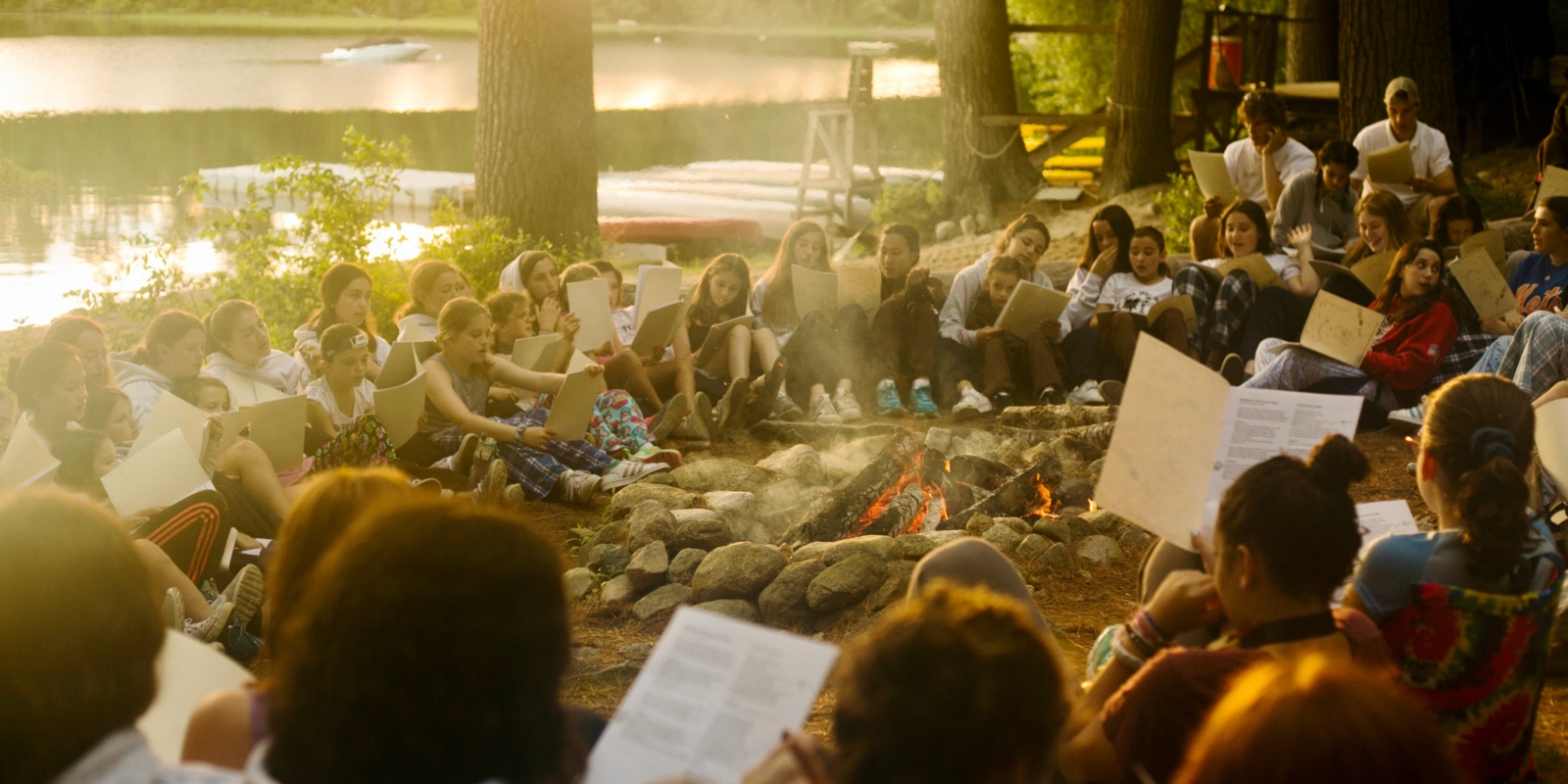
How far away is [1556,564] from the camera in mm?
2381

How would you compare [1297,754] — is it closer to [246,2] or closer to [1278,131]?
[1278,131]

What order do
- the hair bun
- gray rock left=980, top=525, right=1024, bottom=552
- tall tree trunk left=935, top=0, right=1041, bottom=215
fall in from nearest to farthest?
the hair bun
gray rock left=980, top=525, right=1024, bottom=552
tall tree trunk left=935, top=0, right=1041, bottom=215

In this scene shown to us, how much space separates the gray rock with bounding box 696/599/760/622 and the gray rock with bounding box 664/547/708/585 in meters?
0.21

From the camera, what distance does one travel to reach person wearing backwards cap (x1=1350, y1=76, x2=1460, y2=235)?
24.9ft

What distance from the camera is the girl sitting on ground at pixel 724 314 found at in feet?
21.7

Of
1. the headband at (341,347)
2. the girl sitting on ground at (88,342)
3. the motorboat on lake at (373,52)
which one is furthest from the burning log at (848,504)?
the motorboat on lake at (373,52)

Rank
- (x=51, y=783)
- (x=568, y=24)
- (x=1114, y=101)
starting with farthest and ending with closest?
(x=1114, y=101)
(x=568, y=24)
(x=51, y=783)

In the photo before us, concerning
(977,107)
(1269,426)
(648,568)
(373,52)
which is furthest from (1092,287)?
(373,52)

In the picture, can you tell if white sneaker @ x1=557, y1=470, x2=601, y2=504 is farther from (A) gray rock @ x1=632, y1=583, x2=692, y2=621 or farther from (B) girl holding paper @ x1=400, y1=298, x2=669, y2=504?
(A) gray rock @ x1=632, y1=583, x2=692, y2=621

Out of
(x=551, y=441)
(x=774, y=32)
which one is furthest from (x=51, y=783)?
(x=774, y=32)

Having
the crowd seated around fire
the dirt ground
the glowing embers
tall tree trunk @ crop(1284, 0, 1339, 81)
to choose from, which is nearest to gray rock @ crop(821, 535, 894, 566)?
the dirt ground

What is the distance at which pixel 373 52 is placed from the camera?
33.8 metres

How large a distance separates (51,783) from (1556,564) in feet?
8.46

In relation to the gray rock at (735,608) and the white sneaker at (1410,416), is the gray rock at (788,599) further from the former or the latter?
the white sneaker at (1410,416)
